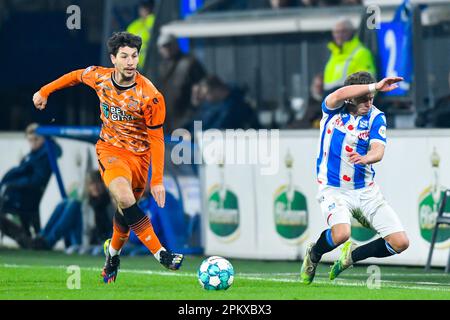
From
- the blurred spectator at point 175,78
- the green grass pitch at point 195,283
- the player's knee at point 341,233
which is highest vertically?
the blurred spectator at point 175,78

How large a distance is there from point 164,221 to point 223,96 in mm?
2859

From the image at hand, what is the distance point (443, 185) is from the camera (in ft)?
47.6

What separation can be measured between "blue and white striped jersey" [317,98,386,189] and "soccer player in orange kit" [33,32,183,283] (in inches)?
53.3

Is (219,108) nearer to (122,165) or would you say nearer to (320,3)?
(320,3)

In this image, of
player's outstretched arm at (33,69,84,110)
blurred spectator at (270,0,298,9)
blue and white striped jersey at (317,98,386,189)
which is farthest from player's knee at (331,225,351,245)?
blurred spectator at (270,0,298,9)

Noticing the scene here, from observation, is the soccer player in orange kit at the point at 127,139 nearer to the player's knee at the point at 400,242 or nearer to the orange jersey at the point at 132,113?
the orange jersey at the point at 132,113

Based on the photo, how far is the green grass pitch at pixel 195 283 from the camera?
37.3 feet

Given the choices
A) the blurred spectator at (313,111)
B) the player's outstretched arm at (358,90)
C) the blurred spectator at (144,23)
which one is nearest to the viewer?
the player's outstretched arm at (358,90)

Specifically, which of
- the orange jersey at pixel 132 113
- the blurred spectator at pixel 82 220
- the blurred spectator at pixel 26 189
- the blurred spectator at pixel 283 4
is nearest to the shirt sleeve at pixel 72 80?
the orange jersey at pixel 132 113

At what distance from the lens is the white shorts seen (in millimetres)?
12195

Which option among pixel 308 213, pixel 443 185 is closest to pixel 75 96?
pixel 308 213

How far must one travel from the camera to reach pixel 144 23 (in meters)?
20.0

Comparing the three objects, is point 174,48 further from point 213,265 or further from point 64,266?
point 213,265

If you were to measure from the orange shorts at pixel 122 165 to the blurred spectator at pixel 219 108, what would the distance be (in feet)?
18.6
